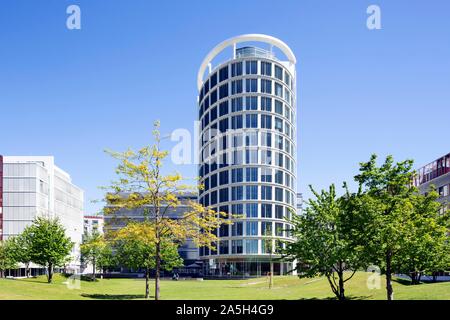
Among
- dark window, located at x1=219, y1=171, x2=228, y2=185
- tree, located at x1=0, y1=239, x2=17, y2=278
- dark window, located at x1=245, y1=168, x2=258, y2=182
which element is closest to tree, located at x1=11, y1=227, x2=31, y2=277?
tree, located at x1=0, y1=239, x2=17, y2=278

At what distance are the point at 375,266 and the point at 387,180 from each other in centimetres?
655

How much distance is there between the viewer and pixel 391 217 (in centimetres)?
3319

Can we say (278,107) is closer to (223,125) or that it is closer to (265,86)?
(265,86)

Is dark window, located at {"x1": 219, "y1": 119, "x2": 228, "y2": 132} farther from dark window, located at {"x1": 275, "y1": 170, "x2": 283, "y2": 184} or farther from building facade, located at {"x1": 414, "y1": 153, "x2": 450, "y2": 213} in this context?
building facade, located at {"x1": 414, "y1": 153, "x2": 450, "y2": 213}

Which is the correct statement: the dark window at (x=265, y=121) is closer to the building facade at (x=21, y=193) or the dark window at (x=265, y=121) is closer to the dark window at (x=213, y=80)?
the dark window at (x=213, y=80)

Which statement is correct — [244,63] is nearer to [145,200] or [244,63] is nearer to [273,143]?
[273,143]

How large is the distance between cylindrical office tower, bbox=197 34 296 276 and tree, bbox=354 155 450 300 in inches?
3237

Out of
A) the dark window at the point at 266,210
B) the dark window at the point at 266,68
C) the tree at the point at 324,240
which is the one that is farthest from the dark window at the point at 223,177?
the tree at the point at 324,240

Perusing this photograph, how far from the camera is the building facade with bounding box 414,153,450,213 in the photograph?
86469 mm

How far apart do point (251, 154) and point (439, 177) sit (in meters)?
44.1

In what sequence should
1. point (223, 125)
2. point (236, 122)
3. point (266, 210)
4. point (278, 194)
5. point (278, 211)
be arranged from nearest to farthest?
point (266, 210) < point (278, 211) < point (278, 194) < point (236, 122) < point (223, 125)

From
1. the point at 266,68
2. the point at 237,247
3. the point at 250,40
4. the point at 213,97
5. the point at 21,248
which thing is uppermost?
the point at 250,40

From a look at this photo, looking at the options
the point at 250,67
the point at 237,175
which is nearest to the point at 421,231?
the point at 237,175
